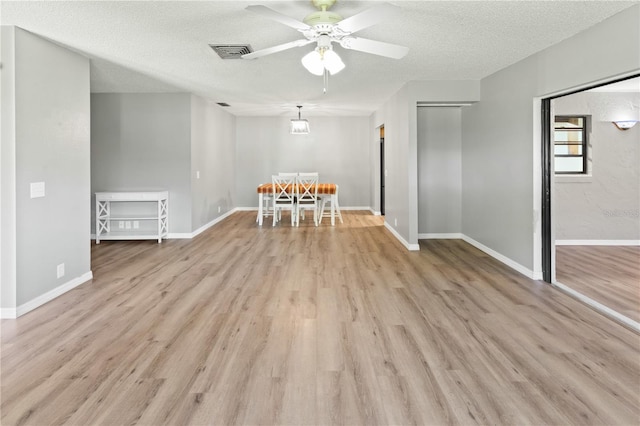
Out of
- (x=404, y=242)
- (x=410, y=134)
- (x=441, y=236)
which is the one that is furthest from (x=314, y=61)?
(x=441, y=236)

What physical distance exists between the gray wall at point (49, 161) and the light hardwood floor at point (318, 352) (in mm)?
330

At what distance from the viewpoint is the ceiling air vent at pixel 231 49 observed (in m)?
3.90

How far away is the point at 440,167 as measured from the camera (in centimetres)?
654

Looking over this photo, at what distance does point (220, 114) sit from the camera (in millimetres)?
8602

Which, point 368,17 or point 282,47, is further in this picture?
point 282,47

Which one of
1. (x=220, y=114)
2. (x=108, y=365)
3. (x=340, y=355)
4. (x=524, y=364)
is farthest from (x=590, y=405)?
(x=220, y=114)

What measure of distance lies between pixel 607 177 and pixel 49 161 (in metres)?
6.66

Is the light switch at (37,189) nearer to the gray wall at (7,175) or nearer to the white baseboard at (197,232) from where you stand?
the gray wall at (7,175)

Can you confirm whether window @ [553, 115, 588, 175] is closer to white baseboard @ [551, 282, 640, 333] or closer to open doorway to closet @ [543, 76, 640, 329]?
open doorway to closet @ [543, 76, 640, 329]

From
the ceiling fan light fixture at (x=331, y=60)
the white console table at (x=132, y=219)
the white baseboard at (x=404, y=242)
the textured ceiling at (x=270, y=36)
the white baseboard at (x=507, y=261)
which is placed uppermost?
the textured ceiling at (x=270, y=36)

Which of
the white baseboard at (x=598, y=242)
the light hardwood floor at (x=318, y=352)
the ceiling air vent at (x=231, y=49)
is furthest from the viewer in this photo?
the white baseboard at (x=598, y=242)

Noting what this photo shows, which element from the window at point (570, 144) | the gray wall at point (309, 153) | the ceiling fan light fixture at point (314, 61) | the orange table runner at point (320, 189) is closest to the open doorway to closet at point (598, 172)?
the window at point (570, 144)

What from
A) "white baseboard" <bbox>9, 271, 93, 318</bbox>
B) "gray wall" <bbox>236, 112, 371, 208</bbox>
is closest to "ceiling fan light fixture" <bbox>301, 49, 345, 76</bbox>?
"white baseboard" <bbox>9, 271, 93, 318</bbox>

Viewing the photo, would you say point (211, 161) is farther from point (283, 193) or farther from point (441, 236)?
point (441, 236)
